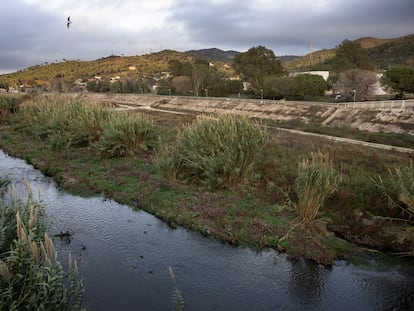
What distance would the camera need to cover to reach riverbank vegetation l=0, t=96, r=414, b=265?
10828mm

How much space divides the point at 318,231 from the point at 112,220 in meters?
6.42

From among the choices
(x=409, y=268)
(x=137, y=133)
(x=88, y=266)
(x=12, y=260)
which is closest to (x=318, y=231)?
(x=409, y=268)

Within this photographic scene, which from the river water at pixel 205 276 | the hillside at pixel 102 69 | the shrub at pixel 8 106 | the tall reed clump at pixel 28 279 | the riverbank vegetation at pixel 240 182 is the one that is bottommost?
the river water at pixel 205 276

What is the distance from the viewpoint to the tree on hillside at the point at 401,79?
44562mm

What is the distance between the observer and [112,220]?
39.8 feet

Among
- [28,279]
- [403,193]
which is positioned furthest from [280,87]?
[28,279]

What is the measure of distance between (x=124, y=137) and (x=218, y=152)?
7548 millimetres

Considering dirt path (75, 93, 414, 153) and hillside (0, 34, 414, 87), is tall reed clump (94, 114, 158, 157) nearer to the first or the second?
dirt path (75, 93, 414, 153)

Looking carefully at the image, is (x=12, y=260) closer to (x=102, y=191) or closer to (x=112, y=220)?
(x=112, y=220)

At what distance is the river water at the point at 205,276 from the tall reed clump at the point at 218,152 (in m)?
3.39

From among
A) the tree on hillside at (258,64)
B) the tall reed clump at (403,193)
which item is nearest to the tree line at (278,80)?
the tree on hillside at (258,64)

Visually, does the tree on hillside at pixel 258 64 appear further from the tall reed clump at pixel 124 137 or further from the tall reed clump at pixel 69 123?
the tall reed clump at pixel 124 137

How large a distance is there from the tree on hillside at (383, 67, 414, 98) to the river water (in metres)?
41.1

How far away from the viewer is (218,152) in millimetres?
14133
